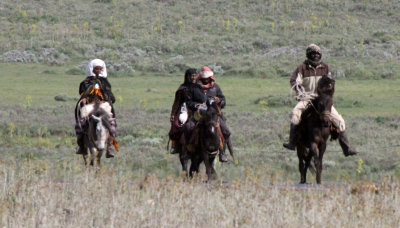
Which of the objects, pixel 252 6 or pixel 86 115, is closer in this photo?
pixel 86 115

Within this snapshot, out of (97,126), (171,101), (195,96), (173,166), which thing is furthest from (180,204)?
(171,101)

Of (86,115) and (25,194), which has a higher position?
(25,194)

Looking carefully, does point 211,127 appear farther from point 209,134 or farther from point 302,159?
point 302,159

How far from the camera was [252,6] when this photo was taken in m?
73.8

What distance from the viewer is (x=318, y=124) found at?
14961 millimetres

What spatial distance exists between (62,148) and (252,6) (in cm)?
5150

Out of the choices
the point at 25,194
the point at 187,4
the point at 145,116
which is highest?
the point at 25,194

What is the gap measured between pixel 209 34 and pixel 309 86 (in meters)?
49.3

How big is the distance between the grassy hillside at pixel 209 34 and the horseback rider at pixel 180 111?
30.2 m

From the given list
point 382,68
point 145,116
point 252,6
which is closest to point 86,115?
point 145,116

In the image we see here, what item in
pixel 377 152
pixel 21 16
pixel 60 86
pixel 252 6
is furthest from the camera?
pixel 252 6

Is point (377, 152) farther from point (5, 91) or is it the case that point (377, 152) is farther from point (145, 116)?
point (5, 91)

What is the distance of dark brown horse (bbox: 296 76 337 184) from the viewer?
14.6 metres

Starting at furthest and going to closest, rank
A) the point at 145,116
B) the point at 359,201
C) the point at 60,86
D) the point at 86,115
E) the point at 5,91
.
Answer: the point at 60,86
the point at 5,91
the point at 145,116
the point at 86,115
the point at 359,201
